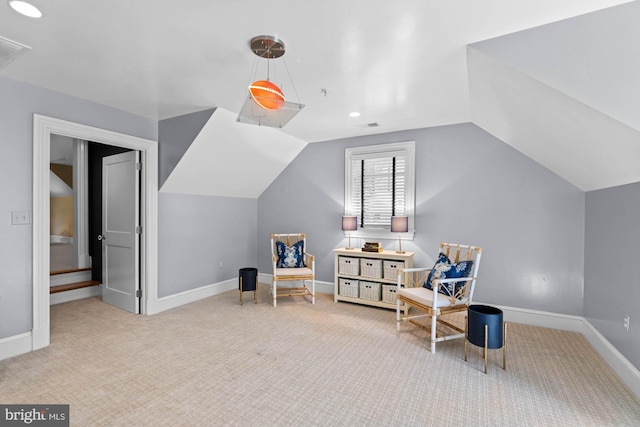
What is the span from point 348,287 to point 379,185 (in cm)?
163

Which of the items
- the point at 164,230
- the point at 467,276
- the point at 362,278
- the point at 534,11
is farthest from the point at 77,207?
the point at 534,11

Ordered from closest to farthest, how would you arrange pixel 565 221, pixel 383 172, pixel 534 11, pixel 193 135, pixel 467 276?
pixel 534 11 → pixel 467 276 → pixel 565 221 → pixel 193 135 → pixel 383 172

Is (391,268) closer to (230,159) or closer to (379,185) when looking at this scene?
(379,185)

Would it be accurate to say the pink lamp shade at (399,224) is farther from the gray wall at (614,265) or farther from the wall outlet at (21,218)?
the wall outlet at (21,218)

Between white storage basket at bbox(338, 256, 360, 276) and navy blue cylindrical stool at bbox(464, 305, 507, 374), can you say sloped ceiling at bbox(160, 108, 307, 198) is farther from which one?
navy blue cylindrical stool at bbox(464, 305, 507, 374)

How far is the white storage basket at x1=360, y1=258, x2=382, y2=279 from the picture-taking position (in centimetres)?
419

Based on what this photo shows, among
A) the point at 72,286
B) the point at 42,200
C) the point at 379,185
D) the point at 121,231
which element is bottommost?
the point at 72,286

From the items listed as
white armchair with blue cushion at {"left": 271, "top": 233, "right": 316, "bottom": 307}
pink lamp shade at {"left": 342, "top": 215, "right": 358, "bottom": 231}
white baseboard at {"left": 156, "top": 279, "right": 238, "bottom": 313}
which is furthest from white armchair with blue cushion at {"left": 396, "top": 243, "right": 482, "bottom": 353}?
white baseboard at {"left": 156, "top": 279, "right": 238, "bottom": 313}

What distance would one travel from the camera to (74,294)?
4520 mm

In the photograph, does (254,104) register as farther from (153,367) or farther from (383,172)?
(383,172)

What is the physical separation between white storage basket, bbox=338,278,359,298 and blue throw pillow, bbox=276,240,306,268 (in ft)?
2.26

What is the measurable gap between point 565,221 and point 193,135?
4.58m

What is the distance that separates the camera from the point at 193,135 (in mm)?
3701

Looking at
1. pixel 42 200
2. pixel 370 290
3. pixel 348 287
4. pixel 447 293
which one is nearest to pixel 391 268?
pixel 370 290
